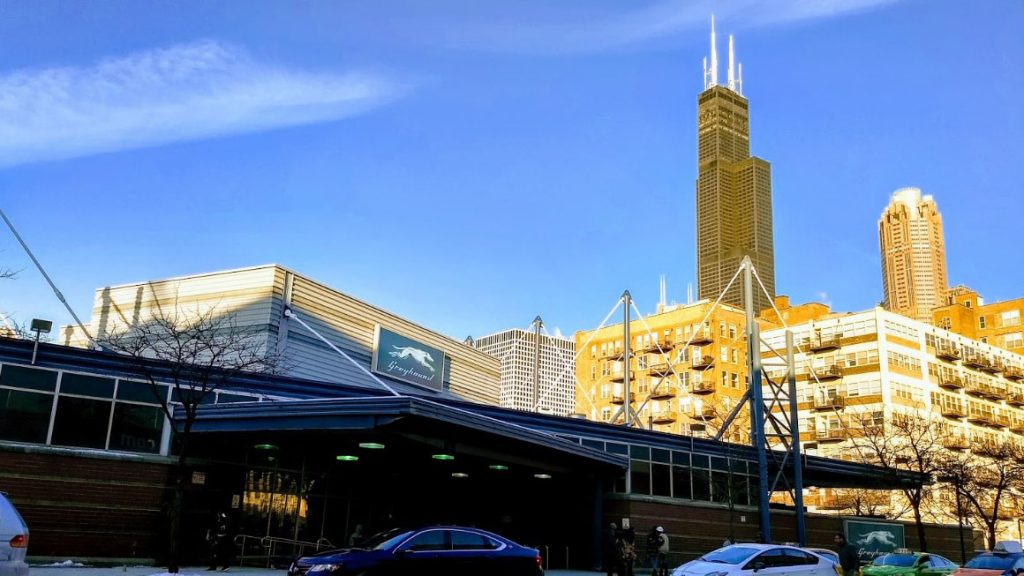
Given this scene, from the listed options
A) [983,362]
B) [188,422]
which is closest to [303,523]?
[188,422]

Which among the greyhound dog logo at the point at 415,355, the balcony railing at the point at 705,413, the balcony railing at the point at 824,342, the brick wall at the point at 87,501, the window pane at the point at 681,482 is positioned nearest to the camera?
the brick wall at the point at 87,501

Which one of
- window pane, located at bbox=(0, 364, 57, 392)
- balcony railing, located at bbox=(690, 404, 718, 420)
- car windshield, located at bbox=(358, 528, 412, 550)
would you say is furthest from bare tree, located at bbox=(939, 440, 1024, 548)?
window pane, located at bbox=(0, 364, 57, 392)

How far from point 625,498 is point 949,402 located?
63.4 m

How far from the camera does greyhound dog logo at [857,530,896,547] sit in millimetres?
40438

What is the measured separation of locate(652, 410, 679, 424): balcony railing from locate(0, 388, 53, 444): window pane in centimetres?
7518

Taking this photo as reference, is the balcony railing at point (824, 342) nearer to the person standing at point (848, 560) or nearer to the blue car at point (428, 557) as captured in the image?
the person standing at point (848, 560)

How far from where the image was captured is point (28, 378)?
2380 cm

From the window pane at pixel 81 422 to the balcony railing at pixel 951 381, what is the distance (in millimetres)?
79483

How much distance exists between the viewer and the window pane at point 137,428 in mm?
24844

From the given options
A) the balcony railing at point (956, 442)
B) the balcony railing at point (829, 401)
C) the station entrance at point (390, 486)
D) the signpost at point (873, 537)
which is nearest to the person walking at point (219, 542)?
the station entrance at point (390, 486)

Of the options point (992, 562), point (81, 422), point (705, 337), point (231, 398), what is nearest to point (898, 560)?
point (992, 562)

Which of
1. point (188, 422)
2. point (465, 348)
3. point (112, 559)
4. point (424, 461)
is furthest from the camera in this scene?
point (465, 348)

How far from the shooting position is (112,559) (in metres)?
23.8

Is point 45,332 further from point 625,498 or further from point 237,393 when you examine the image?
point 625,498
